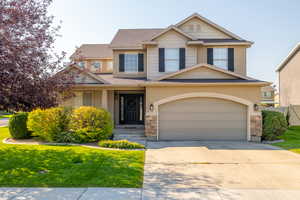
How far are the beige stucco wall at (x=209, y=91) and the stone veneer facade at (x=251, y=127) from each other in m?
0.81

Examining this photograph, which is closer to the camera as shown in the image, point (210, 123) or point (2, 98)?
point (2, 98)

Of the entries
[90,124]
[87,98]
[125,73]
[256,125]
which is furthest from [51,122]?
[256,125]

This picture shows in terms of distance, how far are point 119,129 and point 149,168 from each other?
20.1 feet

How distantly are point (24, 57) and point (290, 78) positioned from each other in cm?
2572

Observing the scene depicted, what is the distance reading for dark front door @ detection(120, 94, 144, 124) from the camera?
1277 centimetres

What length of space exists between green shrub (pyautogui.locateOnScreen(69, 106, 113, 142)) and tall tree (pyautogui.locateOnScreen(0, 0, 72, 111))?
2.36 meters

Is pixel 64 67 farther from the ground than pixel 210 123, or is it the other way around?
pixel 64 67

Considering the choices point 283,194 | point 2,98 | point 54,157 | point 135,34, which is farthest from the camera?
point 135,34

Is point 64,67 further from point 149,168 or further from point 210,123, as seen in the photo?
point 210,123

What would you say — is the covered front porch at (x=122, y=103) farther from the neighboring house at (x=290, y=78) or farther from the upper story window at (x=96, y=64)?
the neighboring house at (x=290, y=78)

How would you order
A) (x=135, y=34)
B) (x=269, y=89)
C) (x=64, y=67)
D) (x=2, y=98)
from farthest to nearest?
(x=269, y=89) < (x=135, y=34) < (x=64, y=67) < (x=2, y=98)

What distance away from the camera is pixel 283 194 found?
4.14 meters

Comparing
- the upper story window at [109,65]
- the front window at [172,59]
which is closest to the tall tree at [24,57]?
the front window at [172,59]

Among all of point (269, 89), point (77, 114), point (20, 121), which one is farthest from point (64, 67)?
point (269, 89)
